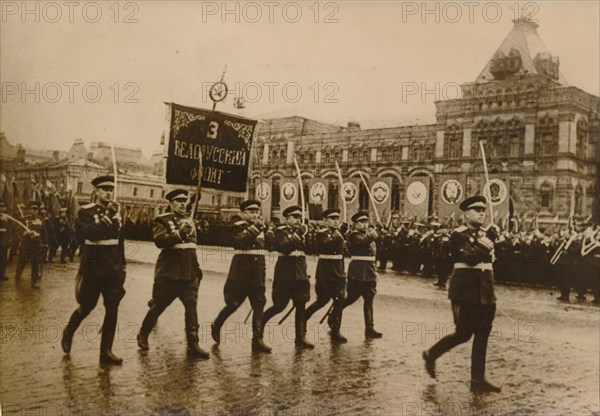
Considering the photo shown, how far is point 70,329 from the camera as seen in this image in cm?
360

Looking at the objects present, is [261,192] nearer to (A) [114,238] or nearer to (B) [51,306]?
(A) [114,238]

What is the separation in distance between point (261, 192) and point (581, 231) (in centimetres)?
253

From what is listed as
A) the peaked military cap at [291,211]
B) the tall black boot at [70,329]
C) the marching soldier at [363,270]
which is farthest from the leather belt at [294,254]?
the tall black boot at [70,329]

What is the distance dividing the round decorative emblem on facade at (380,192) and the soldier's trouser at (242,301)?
1.11 m

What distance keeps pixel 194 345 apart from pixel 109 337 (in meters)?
0.53

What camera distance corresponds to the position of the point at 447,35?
425 cm

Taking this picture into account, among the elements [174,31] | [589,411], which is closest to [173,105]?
[174,31]

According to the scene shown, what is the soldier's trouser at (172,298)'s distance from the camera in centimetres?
372

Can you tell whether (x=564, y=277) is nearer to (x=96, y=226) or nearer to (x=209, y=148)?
(x=209, y=148)

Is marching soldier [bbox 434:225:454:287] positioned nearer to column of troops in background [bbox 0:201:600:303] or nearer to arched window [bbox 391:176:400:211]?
column of troops in background [bbox 0:201:600:303]

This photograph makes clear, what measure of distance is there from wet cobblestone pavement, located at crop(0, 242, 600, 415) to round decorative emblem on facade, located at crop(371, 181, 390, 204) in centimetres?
58
